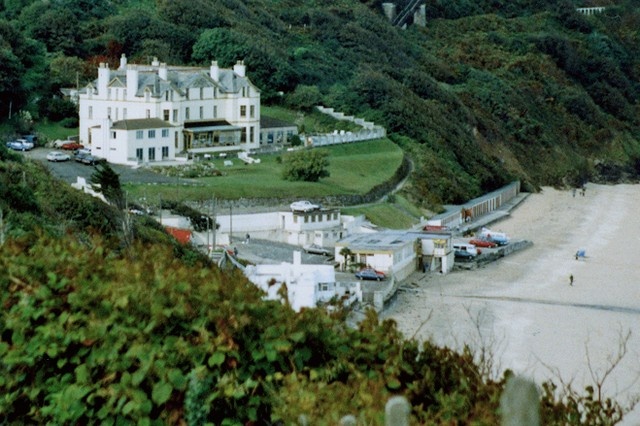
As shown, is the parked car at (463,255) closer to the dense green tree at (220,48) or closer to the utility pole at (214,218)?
the utility pole at (214,218)

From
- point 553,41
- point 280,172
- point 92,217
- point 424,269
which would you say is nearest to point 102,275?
point 92,217

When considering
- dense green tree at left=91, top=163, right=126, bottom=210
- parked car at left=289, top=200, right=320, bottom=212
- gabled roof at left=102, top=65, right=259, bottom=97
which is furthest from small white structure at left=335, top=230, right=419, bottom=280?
gabled roof at left=102, top=65, right=259, bottom=97

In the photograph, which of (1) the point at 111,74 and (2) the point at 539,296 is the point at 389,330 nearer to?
(2) the point at 539,296

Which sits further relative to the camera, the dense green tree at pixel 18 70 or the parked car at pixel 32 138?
the dense green tree at pixel 18 70

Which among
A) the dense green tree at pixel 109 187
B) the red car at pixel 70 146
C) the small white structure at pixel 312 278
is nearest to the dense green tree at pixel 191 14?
the red car at pixel 70 146

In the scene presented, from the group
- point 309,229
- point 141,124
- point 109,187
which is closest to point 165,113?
point 141,124

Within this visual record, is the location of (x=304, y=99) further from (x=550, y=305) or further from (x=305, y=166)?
(x=550, y=305)
